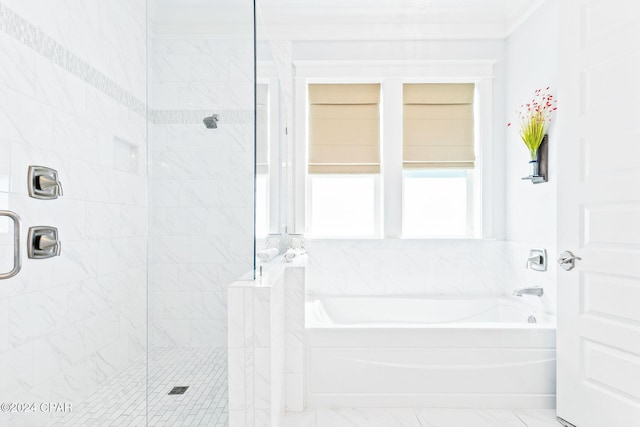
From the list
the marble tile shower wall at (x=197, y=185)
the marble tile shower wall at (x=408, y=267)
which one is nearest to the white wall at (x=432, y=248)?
the marble tile shower wall at (x=408, y=267)

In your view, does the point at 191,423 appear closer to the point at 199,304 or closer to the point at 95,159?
the point at 199,304

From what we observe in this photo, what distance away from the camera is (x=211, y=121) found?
1.44m

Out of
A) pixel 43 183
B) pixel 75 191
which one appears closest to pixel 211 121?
pixel 43 183

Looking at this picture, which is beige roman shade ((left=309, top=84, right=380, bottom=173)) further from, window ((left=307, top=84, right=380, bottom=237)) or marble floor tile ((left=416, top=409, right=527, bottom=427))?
marble floor tile ((left=416, top=409, right=527, bottom=427))

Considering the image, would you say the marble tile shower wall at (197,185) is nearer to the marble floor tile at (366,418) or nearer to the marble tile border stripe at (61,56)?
the marble tile border stripe at (61,56)

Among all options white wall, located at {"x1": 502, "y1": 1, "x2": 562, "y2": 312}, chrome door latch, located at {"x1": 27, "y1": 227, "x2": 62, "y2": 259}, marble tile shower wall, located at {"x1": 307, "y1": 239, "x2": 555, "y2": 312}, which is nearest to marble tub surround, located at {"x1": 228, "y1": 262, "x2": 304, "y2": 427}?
chrome door latch, located at {"x1": 27, "y1": 227, "x2": 62, "y2": 259}

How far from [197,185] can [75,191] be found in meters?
0.90

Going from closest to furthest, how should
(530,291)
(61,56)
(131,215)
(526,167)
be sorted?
(61,56) → (131,215) → (530,291) → (526,167)

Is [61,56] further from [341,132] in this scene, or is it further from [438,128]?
[438,128]

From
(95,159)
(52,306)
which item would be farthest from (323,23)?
(52,306)

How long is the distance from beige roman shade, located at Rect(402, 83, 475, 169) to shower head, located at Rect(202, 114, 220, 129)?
6.52 feet

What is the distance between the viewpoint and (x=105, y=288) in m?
2.04

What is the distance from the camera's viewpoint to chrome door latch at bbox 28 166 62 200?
1.62 metres

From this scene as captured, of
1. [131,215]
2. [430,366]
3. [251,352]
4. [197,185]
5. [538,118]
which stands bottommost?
[430,366]
